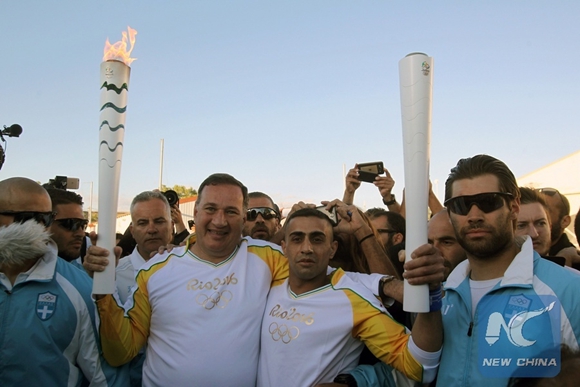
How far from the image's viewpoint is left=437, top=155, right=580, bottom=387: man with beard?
1.94m

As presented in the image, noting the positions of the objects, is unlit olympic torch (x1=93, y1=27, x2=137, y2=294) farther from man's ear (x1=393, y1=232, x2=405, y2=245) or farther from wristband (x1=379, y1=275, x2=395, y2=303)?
man's ear (x1=393, y1=232, x2=405, y2=245)

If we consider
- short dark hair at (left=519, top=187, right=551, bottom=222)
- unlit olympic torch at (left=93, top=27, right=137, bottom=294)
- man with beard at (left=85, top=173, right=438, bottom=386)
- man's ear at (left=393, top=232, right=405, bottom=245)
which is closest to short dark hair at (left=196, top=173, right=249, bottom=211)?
man with beard at (left=85, top=173, right=438, bottom=386)

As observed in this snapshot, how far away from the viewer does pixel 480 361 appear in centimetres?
205

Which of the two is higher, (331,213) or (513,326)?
(331,213)

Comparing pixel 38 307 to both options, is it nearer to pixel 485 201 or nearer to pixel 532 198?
pixel 485 201

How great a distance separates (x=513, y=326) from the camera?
2020 millimetres

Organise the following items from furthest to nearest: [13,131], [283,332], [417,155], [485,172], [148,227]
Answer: [13,131]
[148,227]
[283,332]
[485,172]
[417,155]

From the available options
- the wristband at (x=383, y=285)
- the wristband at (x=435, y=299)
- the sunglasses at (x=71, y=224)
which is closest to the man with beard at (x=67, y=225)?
the sunglasses at (x=71, y=224)

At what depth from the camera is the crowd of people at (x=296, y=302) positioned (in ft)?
6.72

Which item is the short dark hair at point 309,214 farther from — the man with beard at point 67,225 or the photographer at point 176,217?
the photographer at point 176,217

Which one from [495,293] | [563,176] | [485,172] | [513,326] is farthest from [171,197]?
[563,176]

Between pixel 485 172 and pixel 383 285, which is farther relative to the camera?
pixel 383 285

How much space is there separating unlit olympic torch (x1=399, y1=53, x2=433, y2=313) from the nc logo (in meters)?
0.40

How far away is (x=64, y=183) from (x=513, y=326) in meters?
4.37
